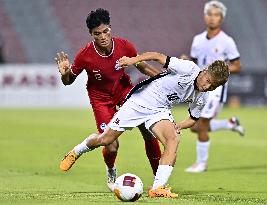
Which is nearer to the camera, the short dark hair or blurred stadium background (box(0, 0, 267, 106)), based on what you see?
the short dark hair

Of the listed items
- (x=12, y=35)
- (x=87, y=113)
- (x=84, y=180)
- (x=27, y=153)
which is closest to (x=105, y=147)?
(x=84, y=180)

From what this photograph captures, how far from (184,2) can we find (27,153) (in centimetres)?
1932

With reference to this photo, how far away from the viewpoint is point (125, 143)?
17188mm

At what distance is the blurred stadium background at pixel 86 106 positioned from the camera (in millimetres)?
10391

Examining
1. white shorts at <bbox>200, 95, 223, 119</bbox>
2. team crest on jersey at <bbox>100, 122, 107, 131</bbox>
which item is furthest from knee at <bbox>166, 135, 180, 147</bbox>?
white shorts at <bbox>200, 95, 223, 119</bbox>

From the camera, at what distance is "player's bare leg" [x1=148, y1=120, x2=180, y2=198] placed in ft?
29.2

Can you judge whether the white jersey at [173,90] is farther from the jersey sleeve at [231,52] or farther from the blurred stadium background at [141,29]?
the blurred stadium background at [141,29]

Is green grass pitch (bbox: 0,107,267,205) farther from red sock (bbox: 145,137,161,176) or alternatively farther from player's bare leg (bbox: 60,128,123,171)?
red sock (bbox: 145,137,161,176)

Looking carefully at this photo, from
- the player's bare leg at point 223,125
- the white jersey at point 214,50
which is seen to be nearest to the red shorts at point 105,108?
the white jersey at point 214,50

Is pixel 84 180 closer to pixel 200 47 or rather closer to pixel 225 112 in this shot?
pixel 200 47

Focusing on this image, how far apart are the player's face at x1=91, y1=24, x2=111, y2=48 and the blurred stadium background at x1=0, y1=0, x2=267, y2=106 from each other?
19.2 metres

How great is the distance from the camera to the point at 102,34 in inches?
381

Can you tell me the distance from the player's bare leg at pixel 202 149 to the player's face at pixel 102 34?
11.6 ft

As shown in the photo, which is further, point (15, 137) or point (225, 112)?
point (225, 112)
